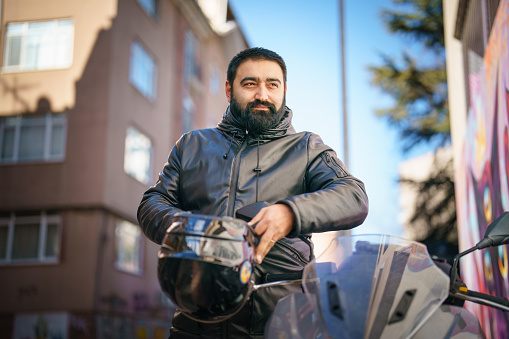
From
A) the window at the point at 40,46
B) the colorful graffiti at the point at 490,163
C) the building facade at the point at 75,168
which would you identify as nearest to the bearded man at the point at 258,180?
the colorful graffiti at the point at 490,163

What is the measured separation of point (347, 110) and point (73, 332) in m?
9.10

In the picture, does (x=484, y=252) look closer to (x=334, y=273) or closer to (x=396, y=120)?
(x=334, y=273)

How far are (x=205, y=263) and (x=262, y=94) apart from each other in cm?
101

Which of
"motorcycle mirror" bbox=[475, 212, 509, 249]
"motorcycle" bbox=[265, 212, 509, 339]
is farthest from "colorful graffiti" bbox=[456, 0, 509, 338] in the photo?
"motorcycle" bbox=[265, 212, 509, 339]

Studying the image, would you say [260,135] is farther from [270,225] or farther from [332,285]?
[332,285]

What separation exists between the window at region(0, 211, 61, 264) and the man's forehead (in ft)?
52.1

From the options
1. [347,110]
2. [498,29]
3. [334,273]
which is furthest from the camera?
[347,110]

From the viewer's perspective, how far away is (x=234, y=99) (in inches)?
105

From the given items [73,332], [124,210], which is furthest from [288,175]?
[124,210]

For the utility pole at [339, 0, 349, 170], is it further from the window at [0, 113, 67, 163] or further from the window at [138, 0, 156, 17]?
the window at [0, 113, 67, 163]

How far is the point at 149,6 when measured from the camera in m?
21.7

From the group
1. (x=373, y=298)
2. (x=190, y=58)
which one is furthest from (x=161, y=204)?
(x=190, y=58)

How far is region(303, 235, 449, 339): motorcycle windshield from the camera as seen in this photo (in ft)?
5.50

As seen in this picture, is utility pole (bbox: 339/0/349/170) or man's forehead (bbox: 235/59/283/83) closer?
man's forehead (bbox: 235/59/283/83)
